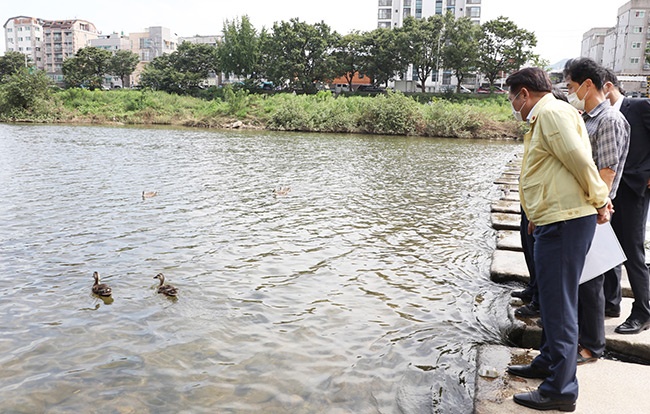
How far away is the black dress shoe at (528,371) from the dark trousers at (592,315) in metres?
0.47

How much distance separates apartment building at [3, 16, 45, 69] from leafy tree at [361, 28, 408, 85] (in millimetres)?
97634

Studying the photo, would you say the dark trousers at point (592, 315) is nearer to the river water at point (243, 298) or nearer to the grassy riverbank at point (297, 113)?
the river water at point (243, 298)

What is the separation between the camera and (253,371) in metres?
4.58

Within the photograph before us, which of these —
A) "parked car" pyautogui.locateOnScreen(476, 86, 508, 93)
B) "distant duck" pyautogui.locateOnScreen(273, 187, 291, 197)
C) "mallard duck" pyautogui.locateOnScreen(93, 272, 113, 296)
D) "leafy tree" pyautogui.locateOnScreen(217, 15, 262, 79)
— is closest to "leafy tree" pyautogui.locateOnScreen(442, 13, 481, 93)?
"parked car" pyautogui.locateOnScreen(476, 86, 508, 93)

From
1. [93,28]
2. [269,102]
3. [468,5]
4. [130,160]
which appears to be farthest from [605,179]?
[93,28]

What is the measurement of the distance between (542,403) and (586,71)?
2.46m

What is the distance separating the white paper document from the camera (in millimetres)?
3598

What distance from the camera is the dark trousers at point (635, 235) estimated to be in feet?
14.4

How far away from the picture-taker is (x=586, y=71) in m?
3.97

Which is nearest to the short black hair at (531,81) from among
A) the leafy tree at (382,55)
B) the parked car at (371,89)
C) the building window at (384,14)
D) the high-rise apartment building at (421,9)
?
the leafy tree at (382,55)

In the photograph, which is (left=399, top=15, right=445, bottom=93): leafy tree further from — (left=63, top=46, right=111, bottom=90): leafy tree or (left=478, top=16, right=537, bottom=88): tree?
(left=63, top=46, right=111, bottom=90): leafy tree

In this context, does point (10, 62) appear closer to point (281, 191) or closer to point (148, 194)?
point (148, 194)

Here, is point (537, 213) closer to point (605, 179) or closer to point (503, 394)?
point (605, 179)

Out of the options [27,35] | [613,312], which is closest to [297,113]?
[613,312]
